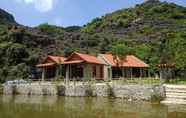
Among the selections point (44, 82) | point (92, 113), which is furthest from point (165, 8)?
point (92, 113)

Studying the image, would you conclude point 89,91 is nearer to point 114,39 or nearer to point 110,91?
point 110,91

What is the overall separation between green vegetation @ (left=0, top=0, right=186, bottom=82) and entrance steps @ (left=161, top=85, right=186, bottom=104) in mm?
9925

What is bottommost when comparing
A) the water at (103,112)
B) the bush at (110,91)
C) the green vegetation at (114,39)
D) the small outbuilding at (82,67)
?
the water at (103,112)

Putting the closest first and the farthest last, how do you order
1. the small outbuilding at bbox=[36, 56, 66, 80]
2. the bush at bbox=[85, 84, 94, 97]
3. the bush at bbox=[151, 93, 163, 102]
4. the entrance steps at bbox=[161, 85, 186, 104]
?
the entrance steps at bbox=[161, 85, 186, 104]
the bush at bbox=[151, 93, 163, 102]
the bush at bbox=[85, 84, 94, 97]
the small outbuilding at bbox=[36, 56, 66, 80]

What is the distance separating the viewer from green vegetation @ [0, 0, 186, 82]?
173ft

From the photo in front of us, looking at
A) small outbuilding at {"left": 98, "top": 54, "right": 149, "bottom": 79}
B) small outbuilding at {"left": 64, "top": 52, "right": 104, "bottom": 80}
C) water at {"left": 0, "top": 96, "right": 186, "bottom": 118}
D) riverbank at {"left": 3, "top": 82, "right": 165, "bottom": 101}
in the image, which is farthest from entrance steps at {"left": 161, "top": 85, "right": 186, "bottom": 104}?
small outbuilding at {"left": 98, "top": 54, "right": 149, "bottom": 79}

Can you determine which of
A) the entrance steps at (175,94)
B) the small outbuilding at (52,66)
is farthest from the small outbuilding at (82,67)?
the entrance steps at (175,94)

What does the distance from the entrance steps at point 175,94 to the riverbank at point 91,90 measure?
22.8 inches

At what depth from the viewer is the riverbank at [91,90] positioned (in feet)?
114

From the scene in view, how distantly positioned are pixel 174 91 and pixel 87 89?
416 inches

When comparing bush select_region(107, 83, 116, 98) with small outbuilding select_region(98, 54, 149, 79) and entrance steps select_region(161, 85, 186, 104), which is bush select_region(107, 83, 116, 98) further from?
small outbuilding select_region(98, 54, 149, 79)

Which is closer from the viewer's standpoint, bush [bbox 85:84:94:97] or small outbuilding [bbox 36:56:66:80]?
bush [bbox 85:84:94:97]

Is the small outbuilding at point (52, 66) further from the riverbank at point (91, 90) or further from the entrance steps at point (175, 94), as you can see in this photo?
the entrance steps at point (175, 94)

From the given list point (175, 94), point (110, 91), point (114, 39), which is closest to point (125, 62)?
point (110, 91)
